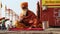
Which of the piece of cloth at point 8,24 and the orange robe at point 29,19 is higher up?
the orange robe at point 29,19

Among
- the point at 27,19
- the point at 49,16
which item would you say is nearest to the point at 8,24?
the point at 27,19

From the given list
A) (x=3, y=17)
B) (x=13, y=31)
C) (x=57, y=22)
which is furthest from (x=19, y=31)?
(x=57, y=22)

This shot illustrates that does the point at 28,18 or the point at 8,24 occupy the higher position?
the point at 28,18

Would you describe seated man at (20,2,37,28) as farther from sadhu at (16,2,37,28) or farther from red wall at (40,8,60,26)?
red wall at (40,8,60,26)

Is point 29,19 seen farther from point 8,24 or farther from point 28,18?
point 8,24

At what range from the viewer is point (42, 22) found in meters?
8.71

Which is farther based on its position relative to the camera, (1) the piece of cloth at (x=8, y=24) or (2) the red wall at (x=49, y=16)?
(1) the piece of cloth at (x=8, y=24)

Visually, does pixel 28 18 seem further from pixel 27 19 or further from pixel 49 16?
pixel 49 16

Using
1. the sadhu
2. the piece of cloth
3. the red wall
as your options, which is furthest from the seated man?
the piece of cloth

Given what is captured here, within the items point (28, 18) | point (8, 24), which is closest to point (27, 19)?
point (28, 18)

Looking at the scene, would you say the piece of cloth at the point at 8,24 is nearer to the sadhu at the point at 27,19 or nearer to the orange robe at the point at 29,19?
the sadhu at the point at 27,19

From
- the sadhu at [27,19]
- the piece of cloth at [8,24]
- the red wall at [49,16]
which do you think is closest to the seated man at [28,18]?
the sadhu at [27,19]

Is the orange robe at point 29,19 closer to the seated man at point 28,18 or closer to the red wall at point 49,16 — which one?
the seated man at point 28,18

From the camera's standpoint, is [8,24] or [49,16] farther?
[8,24]
